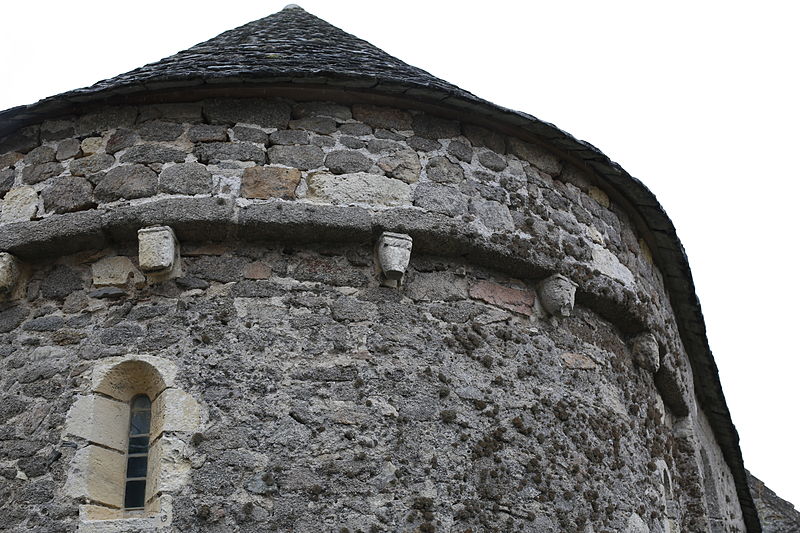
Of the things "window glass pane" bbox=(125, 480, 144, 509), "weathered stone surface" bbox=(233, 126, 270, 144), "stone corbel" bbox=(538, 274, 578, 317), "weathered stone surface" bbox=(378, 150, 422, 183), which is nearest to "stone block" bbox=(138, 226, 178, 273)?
"weathered stone surface" bbox=(233, 126, 270, 144)

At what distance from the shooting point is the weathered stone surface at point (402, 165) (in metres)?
5.59

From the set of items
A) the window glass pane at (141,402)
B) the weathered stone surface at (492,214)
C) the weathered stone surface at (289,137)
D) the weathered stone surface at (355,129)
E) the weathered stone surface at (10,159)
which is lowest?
the window glass pane at (141,402)

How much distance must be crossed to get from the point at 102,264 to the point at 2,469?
1144 millimetres

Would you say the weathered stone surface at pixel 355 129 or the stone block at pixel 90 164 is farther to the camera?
the weathered stone surface at pixel 355 129

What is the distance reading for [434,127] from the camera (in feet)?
19.2

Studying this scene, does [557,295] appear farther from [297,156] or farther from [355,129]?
[297,156]

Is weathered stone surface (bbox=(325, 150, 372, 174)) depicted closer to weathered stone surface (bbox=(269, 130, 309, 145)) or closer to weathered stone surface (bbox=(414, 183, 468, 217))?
weathered stone surface (bbox=(269, 130, 309, 145))

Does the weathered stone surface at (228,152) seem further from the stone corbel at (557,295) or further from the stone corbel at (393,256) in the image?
the stone corbel at (557,295)

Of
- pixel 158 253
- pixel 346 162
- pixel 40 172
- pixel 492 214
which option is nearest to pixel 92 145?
pixel 40 172

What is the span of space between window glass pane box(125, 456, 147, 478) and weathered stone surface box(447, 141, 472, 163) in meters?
2.35

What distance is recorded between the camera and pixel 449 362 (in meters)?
5.25

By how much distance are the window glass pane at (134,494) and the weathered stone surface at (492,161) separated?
8.39 feet

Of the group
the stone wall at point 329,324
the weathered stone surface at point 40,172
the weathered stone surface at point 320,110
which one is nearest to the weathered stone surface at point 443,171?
the stone wall at point 329,324


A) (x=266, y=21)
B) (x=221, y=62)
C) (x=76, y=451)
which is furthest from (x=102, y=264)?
(x=266, y=21)
